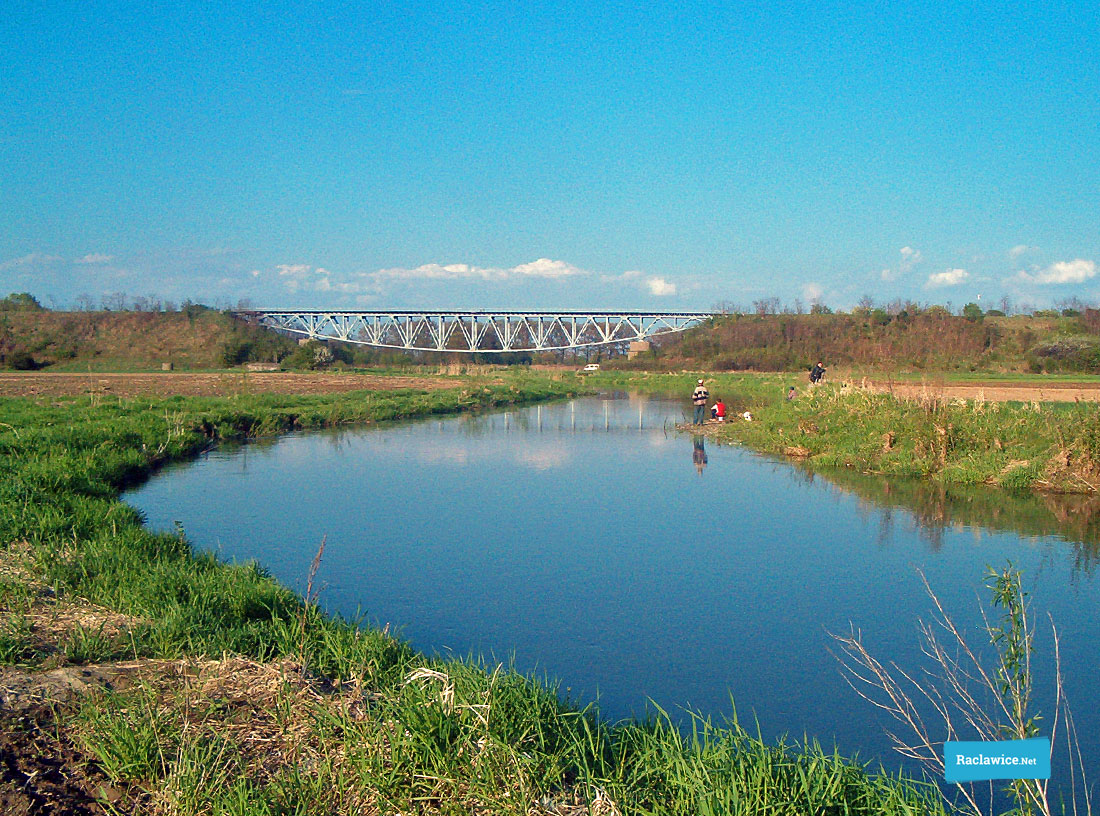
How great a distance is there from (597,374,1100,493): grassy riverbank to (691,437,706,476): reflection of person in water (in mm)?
974

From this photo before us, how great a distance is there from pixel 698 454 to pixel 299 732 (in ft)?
53.3

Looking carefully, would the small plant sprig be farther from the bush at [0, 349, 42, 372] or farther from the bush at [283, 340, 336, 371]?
the bush at [0, 349, 42, 372]

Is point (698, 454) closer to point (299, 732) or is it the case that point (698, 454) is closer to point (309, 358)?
point (299, 732)

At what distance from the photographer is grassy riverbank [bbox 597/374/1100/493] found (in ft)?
49.3

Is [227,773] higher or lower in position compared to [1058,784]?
higher

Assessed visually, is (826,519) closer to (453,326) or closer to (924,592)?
(924,592)

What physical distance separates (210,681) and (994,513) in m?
11.9

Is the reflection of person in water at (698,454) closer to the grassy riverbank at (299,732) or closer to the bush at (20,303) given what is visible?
the grassy riverbank at (299,732)

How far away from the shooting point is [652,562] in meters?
9.54

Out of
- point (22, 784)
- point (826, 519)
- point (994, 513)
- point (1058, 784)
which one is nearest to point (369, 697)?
point (22, 784)

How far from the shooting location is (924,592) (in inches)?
338

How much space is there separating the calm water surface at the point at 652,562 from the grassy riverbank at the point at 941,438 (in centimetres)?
153

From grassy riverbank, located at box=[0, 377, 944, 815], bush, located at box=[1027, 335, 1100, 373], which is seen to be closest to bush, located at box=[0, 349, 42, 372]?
grassy riverbank, located at box=[0, 377, 944, 815]

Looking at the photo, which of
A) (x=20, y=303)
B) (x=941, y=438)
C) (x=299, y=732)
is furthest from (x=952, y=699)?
(x=20, y=303)
